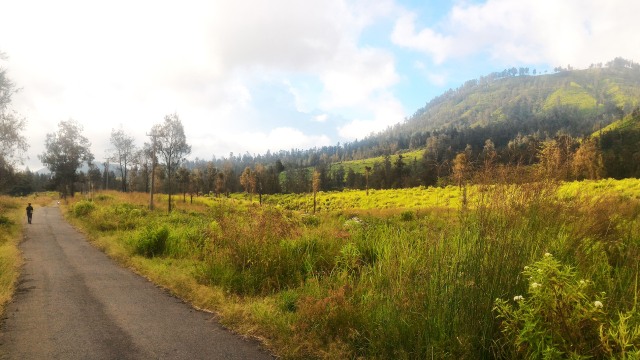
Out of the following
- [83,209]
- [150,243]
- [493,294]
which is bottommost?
[150,243]

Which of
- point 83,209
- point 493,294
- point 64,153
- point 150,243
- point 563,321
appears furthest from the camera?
point 64,153

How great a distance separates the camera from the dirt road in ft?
16.4

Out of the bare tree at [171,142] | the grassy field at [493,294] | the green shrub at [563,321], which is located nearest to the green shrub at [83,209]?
the bare tree at [171,142]

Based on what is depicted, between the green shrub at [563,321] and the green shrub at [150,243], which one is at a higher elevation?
the green shrub at [563,321]

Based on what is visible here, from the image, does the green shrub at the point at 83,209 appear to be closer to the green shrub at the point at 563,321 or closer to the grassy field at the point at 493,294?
the grassy field at the point at 493,294

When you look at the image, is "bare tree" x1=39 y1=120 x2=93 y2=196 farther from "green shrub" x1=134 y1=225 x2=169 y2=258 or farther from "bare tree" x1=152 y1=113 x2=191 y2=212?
"green shrub" x1=134 y1=225 x2=169 y2=258

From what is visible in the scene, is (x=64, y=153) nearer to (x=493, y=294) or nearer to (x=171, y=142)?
(x=171, y=142)

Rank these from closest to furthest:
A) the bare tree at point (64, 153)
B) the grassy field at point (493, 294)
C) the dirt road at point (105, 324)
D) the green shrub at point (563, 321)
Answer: the green shrub at point (563, 321)
the grassy field at point (493, 294)
the dirt road at point (105, 324)
the bare tree at point (64, 153)

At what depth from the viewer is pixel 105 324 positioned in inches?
237

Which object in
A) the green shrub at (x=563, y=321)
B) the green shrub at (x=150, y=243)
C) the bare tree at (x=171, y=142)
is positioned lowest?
the green shrub at (x=150, y=243)

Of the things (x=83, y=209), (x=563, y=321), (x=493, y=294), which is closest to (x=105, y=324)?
(x=493, y=294)

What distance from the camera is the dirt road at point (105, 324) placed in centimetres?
499

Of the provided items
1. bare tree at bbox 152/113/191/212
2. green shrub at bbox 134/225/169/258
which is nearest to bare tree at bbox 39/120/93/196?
bare tree at bbox 152/113/191/212

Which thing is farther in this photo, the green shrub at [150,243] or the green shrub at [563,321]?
the green shrub at [150,243]
